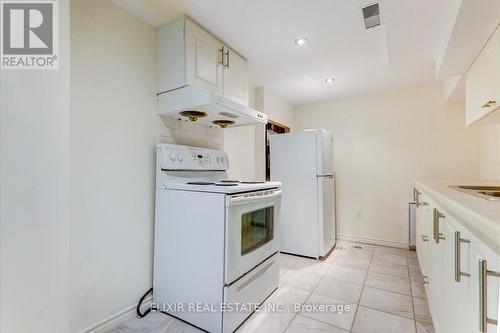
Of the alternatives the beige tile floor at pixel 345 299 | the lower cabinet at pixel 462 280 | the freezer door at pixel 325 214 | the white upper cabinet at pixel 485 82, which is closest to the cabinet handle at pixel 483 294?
Answer: the lower cabinet at pixel 462 280

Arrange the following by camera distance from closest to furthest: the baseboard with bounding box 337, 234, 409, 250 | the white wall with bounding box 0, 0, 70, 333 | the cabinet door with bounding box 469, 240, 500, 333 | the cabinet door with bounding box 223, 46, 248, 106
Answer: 1. the cabinet door with bounding box 469, 240, 500, 333
2. the white wall with bounding box 0, 0, 70, 333
3. the cabinet door with bounding box 223, 46, 248, 106
4. the baseboard with bounding box 337, 234, 409, 250

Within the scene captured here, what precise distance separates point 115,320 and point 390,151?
3575mm

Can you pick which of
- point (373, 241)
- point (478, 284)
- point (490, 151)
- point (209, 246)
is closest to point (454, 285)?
point (478, 284)

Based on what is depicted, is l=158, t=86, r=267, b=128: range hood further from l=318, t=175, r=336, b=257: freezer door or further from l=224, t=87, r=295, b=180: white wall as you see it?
l=318, t=175, r=336, b=257: freezer door

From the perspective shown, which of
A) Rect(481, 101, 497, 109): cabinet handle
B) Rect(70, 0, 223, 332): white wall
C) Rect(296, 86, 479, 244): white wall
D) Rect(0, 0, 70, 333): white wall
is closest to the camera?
Rect(0, 0, 70, 333): white wall

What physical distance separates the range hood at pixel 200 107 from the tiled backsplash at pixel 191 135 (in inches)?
3.7

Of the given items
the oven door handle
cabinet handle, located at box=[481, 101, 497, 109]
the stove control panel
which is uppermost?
cabinet handle, located at box=[481, 101, 497, 109]

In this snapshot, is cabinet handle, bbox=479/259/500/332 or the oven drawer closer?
cabinet handle, bbox=479/259/500/332

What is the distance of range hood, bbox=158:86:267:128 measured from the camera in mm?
1617

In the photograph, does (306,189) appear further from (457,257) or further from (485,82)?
(457,257)

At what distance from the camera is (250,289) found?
5.54 ft

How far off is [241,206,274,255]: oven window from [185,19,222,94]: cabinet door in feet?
3.48

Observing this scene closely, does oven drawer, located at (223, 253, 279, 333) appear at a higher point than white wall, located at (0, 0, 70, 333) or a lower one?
lower

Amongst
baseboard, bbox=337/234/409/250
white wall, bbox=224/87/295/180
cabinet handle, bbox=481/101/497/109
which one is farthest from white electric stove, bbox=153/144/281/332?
baseboard, bbox=337/234/409/250
